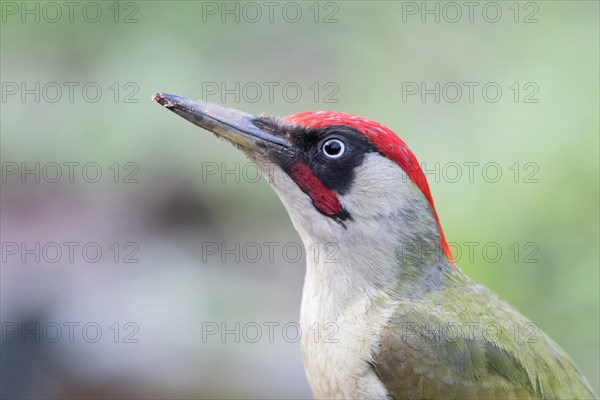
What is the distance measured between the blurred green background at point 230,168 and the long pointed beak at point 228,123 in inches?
73.2

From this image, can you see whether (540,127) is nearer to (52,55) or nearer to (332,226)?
(332,226)

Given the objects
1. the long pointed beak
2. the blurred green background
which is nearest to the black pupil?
the long pointed beak

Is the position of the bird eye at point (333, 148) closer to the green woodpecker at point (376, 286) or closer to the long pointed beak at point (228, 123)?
the green woodpecker at point (376, 286)

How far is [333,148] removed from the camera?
2.99 metres

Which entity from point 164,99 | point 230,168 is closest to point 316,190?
point 164,99

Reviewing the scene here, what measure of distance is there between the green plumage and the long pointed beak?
0.70m

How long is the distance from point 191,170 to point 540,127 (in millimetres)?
2003

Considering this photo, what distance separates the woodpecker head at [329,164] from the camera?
2.97m

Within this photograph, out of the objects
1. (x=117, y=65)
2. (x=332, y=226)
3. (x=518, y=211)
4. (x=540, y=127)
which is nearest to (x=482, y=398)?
(x=332, y=226)

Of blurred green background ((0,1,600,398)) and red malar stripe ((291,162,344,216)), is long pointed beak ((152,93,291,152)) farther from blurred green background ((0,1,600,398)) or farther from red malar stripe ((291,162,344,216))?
blurred green background ((0,1,600,398))

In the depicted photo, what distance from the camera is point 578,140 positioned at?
5008mm

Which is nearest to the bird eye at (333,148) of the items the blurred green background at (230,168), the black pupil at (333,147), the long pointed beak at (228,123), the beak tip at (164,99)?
the black pupil at (333,147)

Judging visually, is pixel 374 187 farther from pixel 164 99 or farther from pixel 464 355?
pixel 164 99

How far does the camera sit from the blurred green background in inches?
186
